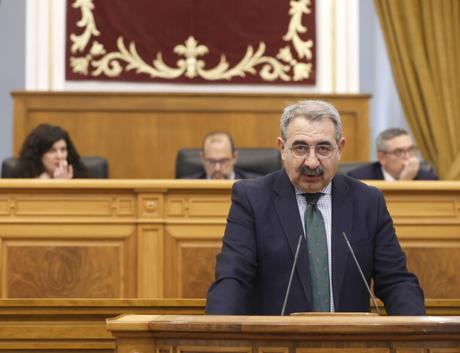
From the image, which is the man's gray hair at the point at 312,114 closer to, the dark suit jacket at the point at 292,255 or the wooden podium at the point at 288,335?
the dark suit jacket at the point at 292,255

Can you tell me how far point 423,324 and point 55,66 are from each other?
5.43 metres

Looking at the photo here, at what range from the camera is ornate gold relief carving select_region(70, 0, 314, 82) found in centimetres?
717

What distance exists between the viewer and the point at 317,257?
295cm

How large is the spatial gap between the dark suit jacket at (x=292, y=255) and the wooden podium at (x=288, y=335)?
26.2 inches

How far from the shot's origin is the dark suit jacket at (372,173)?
227 inches

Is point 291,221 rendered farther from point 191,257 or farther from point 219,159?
point 219,159

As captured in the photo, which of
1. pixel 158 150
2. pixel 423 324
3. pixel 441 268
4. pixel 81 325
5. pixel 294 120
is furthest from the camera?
pixel 158 150

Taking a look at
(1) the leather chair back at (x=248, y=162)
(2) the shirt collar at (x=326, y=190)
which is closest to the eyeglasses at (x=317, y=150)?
(2) the shirt collar at (x=326, y=190)

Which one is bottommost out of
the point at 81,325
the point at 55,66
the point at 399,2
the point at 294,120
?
the point at 81,325

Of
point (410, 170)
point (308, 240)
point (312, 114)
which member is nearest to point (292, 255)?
point (308, 240)

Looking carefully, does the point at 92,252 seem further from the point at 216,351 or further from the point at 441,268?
the point at 216,351

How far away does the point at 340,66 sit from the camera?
24.1 ft

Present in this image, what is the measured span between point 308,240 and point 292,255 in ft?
0.23

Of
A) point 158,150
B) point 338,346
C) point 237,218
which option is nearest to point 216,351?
point 338,346
